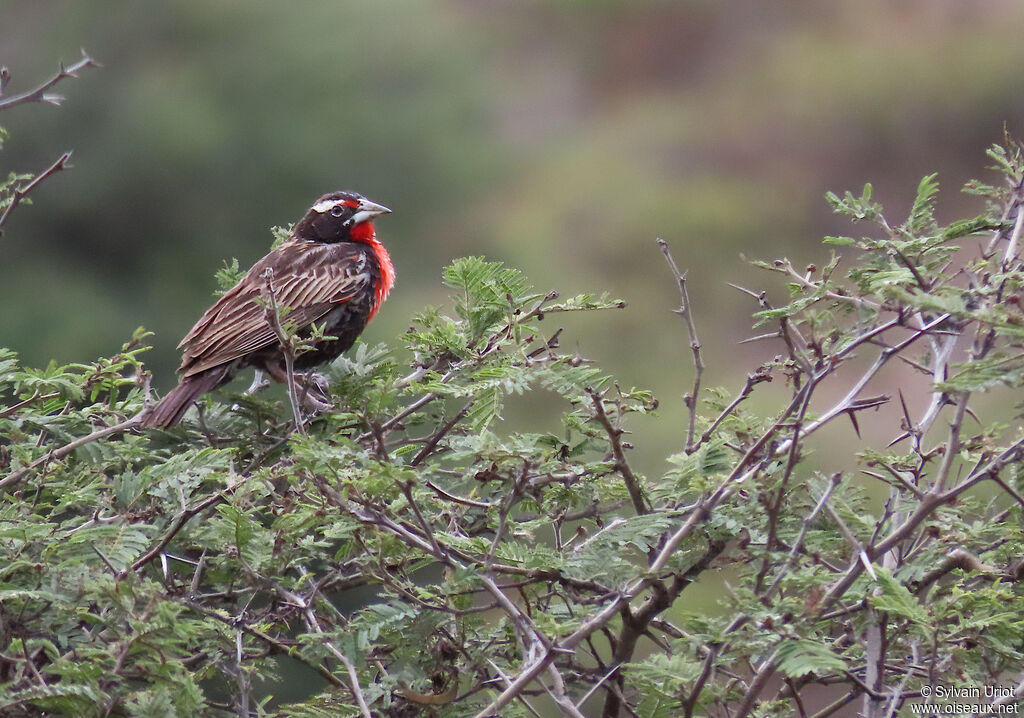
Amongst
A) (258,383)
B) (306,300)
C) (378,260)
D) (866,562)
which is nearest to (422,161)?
(378,260)

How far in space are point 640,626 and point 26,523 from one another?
1.22 metres

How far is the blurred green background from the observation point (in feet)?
52.6

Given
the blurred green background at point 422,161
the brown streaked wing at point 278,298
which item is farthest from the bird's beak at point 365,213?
the blurred green background at point 422,161

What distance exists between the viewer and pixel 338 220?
5684 millimetres

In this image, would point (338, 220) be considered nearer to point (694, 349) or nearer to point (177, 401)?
point (177, 401)

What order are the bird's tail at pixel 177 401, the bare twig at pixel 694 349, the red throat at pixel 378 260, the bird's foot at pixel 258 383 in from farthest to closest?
the red throat at pixel 378 260 < the bird's foot at pixel 258 383 < the bird's tail at pixel 177 401 < the bare twig at pixel 694 349

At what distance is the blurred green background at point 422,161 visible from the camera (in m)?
16.0

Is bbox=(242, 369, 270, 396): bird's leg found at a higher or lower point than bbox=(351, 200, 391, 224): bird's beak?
lower

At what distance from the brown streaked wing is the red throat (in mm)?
134

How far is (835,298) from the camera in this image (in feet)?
8.67

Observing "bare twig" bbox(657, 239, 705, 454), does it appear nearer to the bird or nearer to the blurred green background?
the bird

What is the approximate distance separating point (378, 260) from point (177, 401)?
6.38 feet

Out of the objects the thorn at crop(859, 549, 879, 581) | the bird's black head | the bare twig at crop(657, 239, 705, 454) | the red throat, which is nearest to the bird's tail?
the red throat

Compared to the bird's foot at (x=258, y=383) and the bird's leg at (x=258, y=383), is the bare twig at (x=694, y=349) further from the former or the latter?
the bird's leg at (x=258, y=383)
